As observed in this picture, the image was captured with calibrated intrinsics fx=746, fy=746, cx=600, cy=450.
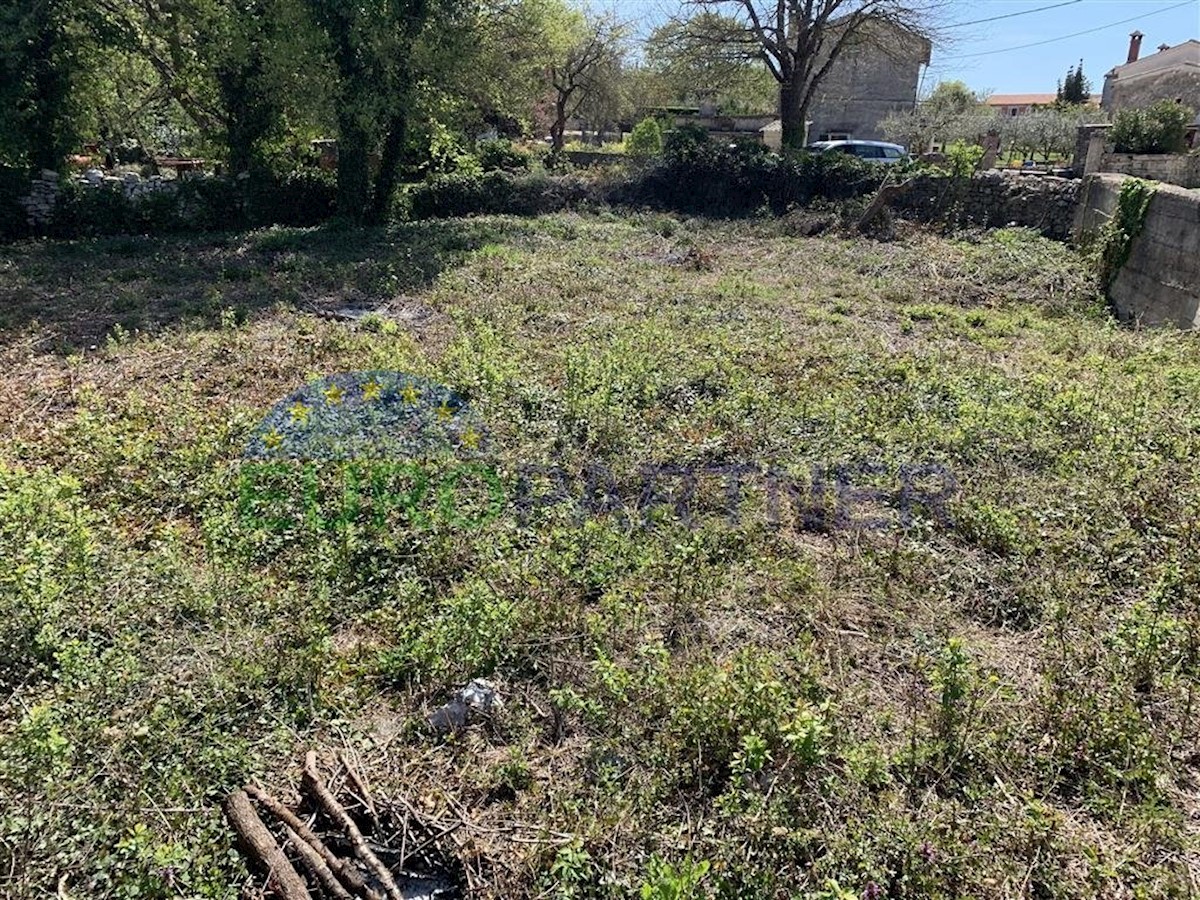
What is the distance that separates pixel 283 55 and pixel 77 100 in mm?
3631

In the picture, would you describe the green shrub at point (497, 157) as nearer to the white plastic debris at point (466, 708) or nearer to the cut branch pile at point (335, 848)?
the white plastic debris at point (466, 708)

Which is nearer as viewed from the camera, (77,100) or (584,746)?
(584,746)

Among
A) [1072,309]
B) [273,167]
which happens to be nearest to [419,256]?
[273,167]

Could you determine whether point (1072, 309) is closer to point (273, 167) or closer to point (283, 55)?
point (283, 55)

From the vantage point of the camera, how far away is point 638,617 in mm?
3588

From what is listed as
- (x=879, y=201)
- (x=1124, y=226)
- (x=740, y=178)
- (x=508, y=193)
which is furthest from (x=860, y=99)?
(x=1124, y=226)

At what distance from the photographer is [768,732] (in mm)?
2881

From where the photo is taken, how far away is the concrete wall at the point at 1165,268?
7.95m

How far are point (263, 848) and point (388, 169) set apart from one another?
47.8 feet

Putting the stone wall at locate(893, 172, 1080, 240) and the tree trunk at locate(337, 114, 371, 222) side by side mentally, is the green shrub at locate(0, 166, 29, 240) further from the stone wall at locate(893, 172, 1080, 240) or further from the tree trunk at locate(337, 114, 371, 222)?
the stone wall at locate(893, 172, 1080, 240)

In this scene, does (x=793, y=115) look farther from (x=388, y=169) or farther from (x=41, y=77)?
(x=41, y=77)

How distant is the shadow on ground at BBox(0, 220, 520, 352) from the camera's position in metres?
8.19

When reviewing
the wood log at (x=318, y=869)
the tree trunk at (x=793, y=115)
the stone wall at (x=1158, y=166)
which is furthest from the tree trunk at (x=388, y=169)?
the wood log at (x=318, y=869)

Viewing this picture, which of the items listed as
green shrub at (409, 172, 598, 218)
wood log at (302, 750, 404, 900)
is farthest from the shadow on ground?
wood log at (302, 750, 404, 900)
